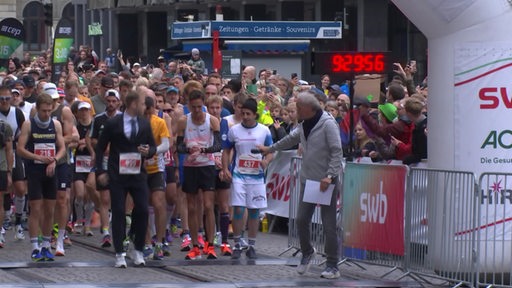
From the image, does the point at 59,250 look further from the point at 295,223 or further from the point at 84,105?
the point at 295,223

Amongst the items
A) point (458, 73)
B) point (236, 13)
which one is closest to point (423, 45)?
point (236, 13)

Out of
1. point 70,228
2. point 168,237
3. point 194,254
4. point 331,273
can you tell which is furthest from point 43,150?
point 331,273

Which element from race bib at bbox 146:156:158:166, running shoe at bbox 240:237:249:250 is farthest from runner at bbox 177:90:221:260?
race bib at bbox 146:156:158:166

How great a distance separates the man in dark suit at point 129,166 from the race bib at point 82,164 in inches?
114

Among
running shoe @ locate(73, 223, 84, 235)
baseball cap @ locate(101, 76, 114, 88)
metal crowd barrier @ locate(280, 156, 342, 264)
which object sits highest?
baseball cap @ locate(101, 76, 114, 88)

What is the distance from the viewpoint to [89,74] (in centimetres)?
2989

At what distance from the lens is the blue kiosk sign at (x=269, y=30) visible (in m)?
35.9

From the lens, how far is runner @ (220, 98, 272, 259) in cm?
1617

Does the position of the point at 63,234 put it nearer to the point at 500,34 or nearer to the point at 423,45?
the point at 500,34

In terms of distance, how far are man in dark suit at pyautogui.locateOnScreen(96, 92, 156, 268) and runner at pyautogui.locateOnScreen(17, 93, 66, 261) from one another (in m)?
0.81

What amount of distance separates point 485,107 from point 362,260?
91.8 inches

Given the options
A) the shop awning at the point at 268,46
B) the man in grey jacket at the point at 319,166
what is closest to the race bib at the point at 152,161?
the man in grey jacket at the point at 319,166

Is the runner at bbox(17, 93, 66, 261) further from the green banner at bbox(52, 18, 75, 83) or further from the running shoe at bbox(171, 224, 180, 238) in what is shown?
the green banner at bbox(52, 18, 75, 83)

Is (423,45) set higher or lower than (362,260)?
higher
